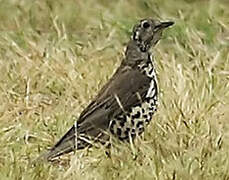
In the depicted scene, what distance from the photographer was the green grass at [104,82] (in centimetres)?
535

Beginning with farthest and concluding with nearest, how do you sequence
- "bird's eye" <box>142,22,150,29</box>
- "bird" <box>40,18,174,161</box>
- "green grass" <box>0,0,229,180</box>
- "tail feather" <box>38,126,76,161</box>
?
"bird's eye" <box>142,22,150,29</box> < "bird" <box>40,18,174,161</box> < "tail feather" <box>38,126,76,161</box> < "green grass" <box>0,0,229,180</box>

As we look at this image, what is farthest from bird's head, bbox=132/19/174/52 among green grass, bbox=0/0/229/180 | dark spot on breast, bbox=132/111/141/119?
dark spot on breast, bbox=132/111/141/119

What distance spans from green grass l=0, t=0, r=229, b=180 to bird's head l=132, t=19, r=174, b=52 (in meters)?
0.32

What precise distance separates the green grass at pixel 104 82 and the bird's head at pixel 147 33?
0.32 metres

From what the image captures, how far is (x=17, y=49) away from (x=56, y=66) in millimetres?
525

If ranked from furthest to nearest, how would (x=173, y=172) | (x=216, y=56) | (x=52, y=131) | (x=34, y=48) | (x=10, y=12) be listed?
(x=10, y=12), (x=34, y=48), (x=216, y=56), (x=52, y=131), (x=173, y=172)

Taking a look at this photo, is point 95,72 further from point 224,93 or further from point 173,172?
point 173,172

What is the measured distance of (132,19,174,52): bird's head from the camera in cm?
599

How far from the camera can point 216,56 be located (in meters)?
6.84

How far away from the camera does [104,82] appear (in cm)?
674

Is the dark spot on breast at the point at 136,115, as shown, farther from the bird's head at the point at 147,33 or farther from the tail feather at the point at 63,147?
the bird's head at the point at 147,33

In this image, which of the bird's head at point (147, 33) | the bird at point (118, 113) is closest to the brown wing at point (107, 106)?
the bird at point (118, 113)

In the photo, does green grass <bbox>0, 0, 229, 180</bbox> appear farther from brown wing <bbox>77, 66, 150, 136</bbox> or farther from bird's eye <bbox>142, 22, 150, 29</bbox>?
bird's eye <bbox>142, 22, 150, 29</bbox>

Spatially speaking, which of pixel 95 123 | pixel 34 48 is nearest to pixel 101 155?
pixel 95 123
